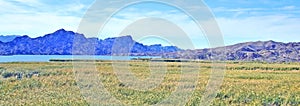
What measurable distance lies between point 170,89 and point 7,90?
10432 millimetres

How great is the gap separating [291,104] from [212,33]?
36.3ft

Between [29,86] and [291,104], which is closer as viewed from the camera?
[291,104]

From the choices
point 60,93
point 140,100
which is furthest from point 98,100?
point 60,93

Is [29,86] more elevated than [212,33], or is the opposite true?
[212,33]

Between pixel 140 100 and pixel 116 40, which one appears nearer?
pixel 116 40

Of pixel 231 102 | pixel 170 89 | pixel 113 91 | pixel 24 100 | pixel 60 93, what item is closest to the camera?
pixel 24 100

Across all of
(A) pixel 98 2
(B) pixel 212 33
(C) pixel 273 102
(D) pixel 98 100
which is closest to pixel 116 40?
(D) pixel 98 100

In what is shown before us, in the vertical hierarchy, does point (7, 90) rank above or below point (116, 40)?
below

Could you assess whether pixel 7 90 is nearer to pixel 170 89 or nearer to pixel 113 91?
pixel 113 91

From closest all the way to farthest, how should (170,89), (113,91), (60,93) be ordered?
(60,93)
(113,91)
(170,89)

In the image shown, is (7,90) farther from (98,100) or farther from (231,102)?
(231,102)

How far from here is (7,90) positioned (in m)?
26.2

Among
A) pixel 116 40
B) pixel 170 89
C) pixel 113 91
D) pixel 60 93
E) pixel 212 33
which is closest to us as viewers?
pixel 212 33

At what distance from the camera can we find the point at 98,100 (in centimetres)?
2055
